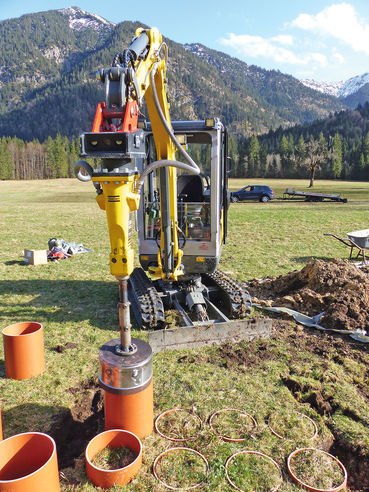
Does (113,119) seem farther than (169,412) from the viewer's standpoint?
No

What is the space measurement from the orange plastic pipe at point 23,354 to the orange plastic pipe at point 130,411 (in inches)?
66.0

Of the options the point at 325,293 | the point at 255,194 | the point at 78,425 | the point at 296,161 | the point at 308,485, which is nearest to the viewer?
the point at 308,485

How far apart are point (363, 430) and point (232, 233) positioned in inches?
507

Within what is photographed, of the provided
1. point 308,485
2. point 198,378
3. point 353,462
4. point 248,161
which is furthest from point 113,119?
point 248,161

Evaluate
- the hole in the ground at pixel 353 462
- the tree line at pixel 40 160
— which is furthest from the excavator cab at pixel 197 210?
the tree line at pixel 40 160

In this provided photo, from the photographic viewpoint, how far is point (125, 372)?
3514 mm

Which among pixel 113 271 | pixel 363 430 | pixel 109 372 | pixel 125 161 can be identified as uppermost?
pixel 125 161

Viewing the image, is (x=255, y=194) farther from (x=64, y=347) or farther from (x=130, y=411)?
(x=130, y=411)

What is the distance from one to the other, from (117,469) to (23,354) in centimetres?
232

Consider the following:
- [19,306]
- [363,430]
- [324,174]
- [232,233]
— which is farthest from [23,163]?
[363,430]

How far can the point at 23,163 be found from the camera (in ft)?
292

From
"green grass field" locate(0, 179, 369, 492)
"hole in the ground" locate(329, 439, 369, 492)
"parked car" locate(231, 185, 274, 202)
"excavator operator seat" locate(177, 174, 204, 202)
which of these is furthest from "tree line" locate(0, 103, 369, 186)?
"hole in the ground" locate(329, 439, 369, 492)

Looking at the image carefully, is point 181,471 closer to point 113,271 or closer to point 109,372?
point 109,372

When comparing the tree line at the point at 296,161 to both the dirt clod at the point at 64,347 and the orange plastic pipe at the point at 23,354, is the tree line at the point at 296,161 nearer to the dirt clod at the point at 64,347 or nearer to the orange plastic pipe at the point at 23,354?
the dirt clod at the point at 64,347
